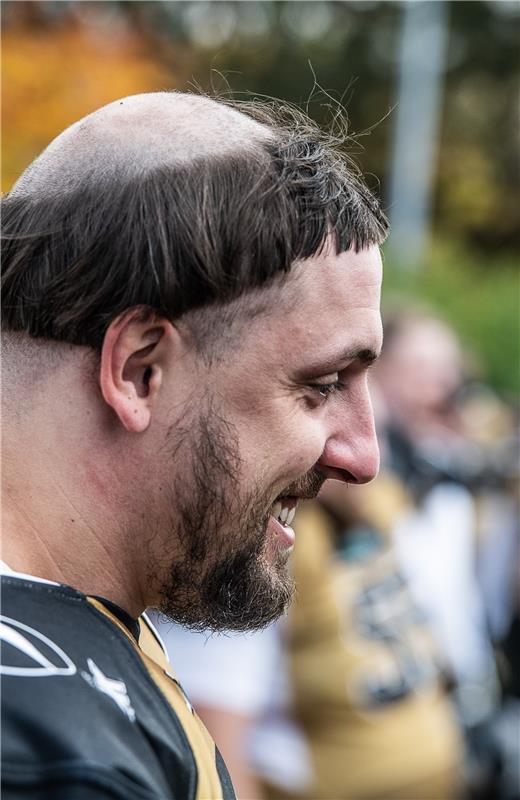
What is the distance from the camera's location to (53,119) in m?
10.9

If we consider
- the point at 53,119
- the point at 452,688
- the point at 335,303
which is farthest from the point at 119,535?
the point at 53,119

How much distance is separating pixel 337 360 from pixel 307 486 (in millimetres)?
195

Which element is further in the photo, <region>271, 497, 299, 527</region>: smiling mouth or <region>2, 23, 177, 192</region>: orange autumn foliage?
<region>2, 23, 177, 192</region>: orange autumn foliage

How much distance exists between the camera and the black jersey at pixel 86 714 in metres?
1.11

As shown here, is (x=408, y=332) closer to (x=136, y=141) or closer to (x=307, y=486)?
(x=307, y=486)

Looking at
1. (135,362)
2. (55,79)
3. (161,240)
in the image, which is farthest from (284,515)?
(55,79)

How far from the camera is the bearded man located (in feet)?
4.62

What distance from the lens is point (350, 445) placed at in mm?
1603

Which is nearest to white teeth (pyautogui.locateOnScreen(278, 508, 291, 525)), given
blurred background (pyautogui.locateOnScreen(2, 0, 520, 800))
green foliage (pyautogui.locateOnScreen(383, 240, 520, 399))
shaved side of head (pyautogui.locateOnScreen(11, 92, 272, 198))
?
shaved side of head (pyautogui.locateOnScreen(11, 92, 272, 198))

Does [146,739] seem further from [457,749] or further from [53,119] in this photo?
[53,119]

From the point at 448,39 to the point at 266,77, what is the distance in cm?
766

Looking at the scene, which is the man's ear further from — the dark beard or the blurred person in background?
the blurred person in background

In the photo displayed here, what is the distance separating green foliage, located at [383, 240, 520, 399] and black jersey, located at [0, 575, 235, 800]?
12.4m

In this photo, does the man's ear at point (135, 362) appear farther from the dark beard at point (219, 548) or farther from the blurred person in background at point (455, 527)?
the blurred person in background at point (455, 527)
